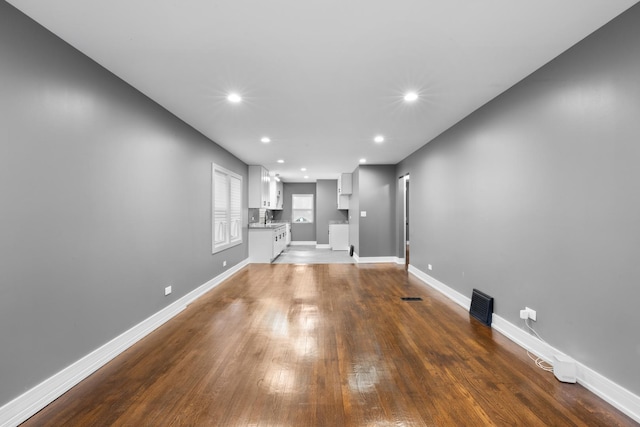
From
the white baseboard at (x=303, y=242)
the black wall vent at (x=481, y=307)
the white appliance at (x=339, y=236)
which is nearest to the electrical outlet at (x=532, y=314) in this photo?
the black wall vent at (x=481, y=307)

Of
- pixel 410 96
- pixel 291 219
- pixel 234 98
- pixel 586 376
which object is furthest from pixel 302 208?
pixel 586 376

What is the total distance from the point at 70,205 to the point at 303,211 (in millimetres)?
9001

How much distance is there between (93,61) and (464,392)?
12.9 ft

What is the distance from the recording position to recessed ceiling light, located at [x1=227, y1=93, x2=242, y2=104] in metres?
2.91

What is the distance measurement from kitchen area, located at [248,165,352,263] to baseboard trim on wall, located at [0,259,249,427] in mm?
4092

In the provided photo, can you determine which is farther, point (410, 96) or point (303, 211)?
point (303, 211)

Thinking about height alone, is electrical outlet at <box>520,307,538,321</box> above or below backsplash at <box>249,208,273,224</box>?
below

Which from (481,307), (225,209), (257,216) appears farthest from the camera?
(257,216)

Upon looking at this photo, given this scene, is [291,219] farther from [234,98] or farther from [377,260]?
[234,98]

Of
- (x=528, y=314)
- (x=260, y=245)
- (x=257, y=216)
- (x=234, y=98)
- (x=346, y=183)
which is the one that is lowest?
(x=528, y=314)

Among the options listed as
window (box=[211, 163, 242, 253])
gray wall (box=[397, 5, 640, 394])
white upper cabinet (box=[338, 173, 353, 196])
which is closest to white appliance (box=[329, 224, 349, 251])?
white upper cabinet (box=[338, 173, 353, 196])

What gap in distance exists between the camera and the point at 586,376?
1.95 m

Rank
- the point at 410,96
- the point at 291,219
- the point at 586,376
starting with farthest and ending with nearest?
the point at 291,219 → the point at 410,96 → the point at 586,376

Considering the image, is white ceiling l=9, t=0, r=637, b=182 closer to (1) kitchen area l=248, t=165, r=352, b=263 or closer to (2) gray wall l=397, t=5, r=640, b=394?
(2) gray wall l=397, t=5, r=640, b=394
